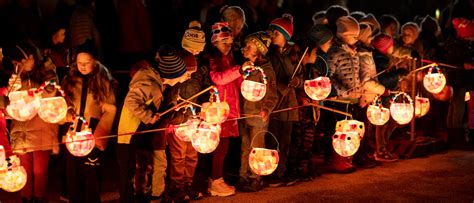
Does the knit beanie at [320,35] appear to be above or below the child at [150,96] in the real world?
above

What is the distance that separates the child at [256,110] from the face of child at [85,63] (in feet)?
6.80

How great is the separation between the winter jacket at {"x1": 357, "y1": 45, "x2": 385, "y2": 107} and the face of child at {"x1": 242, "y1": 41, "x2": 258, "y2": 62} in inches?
79.4

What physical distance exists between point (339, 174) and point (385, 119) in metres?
0.97

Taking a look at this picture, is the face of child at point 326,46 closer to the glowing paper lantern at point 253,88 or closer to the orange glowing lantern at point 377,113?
the orange glowing lantern at point 377,113

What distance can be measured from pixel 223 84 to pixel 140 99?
137cm

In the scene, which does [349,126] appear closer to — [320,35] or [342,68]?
[342,68]

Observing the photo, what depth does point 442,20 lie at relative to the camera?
13.7m

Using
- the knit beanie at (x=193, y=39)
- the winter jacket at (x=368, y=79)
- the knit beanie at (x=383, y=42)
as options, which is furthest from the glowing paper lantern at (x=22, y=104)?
the knit beanie at (x=383, y=42)

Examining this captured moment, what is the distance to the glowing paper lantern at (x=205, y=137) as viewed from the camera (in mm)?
7402

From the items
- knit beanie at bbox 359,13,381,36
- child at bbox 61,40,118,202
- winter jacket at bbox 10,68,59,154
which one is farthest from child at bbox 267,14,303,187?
winter jacket at bbox 10,68,59,154

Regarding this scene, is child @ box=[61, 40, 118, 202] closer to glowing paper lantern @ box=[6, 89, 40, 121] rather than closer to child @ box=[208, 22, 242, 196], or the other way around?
glowing paper lantern @ box=[6, 89, 40, 121]

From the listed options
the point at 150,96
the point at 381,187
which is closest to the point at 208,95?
the point at 150,96

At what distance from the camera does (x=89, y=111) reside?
718cm

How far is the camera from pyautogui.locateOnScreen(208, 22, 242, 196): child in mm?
8125
